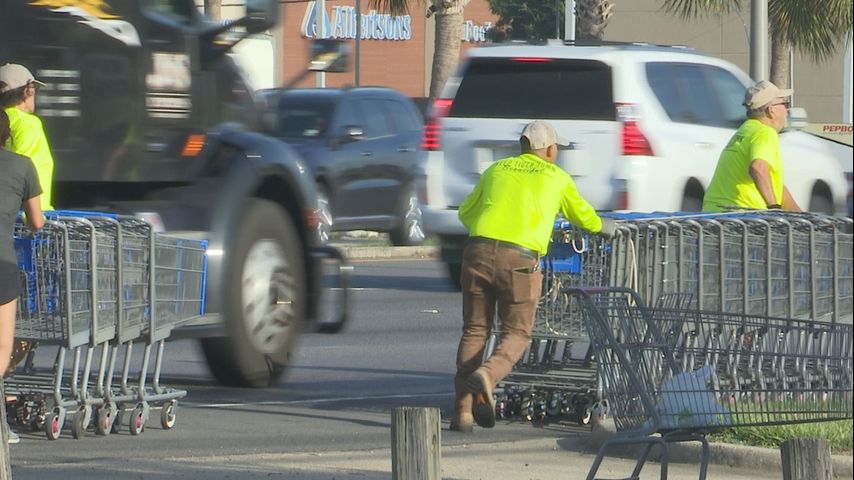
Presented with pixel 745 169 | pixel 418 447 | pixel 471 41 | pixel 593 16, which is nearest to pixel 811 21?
pixel 593 16

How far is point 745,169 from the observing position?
33.0 feet

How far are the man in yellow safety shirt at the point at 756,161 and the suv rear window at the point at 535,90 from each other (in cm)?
364

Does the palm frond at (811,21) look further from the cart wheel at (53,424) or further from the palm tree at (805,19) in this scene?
the cart wheel at (53,424)

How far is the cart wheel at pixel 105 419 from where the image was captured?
29.8 ft

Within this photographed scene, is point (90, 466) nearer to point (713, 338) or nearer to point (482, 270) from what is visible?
point (482, 270)

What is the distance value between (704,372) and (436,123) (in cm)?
911

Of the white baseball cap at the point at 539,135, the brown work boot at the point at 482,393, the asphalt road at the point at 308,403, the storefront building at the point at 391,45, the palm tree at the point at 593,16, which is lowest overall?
the asphalt road at the point at 308,403

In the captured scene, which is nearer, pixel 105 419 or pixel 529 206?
pixel 529 206

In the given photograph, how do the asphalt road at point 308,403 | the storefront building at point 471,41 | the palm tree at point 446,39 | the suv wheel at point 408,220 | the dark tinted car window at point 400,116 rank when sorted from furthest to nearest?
the storefront building at point 471,41 → the palm tree at point 446,39 → the dark tinted car window at point 400,116 → the suv wheel at point 408,220 → the asphalt road at point 308,403

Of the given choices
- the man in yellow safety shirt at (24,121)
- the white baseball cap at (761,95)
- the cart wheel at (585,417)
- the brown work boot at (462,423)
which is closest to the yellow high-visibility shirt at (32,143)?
the man in yellow safety shirt at (24,121)

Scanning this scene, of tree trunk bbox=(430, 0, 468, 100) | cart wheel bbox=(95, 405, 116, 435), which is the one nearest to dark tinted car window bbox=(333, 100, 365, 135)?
tree trunk bbox=(430, 0, 468, 100)

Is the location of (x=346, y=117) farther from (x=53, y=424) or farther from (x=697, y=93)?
(x=53, y=424)

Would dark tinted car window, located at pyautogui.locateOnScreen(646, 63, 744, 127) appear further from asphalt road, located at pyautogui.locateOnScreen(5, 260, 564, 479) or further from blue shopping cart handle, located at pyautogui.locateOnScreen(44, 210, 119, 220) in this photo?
blue shopping cart handle, located at pyautogui.locateOnScreen(44, 210, 119, 220)

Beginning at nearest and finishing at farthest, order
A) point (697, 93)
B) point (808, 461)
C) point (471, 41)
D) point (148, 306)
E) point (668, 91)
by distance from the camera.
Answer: point (808, 461) < point (148, 306) < point (668, 91) < point (697, 93) < point (471, 41)
